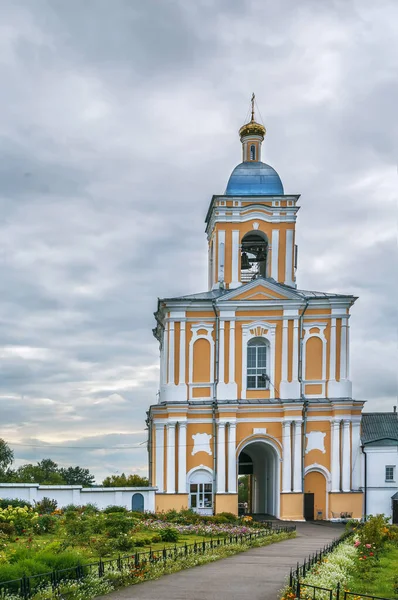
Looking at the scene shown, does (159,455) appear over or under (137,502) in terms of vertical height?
over

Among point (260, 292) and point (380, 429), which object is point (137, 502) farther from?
point (380, 429)

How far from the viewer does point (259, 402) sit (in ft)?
134

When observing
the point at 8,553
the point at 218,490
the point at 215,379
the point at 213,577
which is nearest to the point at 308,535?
the point at 218,490

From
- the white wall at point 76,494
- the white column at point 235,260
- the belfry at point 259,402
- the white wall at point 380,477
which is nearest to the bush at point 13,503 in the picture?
the white wall at point 76,494

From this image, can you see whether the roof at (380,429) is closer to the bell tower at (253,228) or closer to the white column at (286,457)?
the white column at (286,457)

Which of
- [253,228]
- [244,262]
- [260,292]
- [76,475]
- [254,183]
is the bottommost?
[76,475]

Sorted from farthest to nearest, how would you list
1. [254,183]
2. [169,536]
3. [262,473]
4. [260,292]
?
1. [262,473]
2. [254,183]
3. [260,292]
4. [169,536]

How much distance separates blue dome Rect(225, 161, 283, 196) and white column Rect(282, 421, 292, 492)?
12379 mm

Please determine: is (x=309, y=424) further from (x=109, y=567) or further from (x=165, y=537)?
(x=109, y=567)

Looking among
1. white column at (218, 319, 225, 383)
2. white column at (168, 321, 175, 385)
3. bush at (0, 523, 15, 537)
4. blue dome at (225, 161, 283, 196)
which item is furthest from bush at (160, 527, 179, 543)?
blue dome at (225, 161, 283, 196)

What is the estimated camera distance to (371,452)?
41000mm

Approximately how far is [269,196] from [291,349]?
8.33 meters

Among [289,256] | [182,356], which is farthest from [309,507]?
[289,256]

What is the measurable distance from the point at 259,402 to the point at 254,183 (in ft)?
39.1
